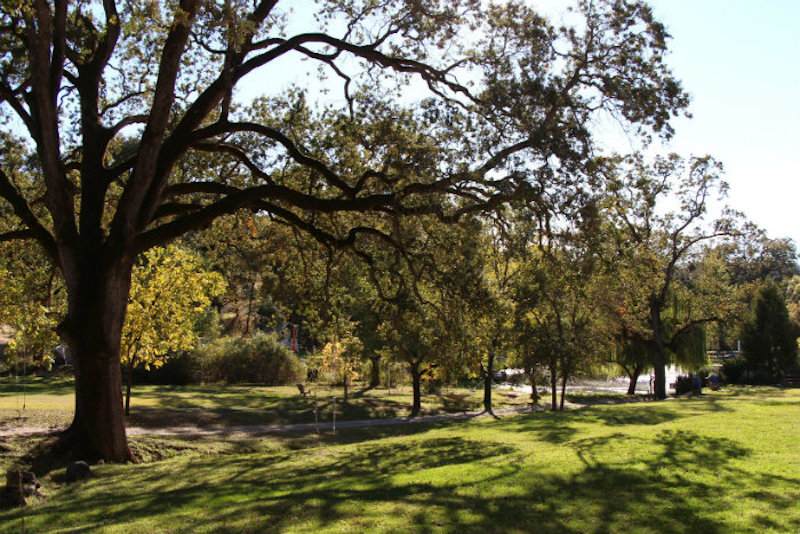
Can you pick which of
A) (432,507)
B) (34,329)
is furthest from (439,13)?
(34,329)

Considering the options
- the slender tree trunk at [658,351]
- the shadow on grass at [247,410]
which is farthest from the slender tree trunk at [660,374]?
the shadow on grass at [247,410]

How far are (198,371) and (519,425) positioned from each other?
24236 mm

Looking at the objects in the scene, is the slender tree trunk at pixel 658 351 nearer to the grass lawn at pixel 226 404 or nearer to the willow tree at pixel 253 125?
the grass lawn at pixel 226 404

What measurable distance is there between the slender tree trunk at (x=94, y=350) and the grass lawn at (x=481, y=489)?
1049 mm

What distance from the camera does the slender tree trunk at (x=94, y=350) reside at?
46.1 ft

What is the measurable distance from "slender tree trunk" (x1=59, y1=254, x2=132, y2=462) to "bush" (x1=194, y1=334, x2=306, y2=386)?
26.6 meters

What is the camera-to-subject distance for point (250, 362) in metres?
42.1

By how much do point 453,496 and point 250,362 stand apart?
113 ft

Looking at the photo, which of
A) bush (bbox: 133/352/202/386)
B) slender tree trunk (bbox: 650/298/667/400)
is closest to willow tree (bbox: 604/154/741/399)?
slender tree trunk (bbox: 650/298/667/400)

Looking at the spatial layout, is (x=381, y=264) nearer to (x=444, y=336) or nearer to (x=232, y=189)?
(x=444, y=336)

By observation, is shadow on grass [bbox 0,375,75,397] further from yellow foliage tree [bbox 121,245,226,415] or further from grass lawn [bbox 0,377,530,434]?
yellow foliage tree [bbox 121,245,226,415]

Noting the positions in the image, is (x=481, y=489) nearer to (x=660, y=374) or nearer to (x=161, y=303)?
(x=161, y=303)

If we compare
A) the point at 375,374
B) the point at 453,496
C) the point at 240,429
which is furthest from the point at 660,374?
the point at 453,496

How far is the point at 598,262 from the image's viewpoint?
45.5ft
